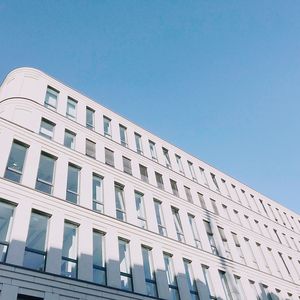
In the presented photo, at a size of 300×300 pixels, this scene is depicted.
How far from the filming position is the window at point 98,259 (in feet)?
48.7

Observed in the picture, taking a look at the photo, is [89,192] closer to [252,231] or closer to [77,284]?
[77,284]

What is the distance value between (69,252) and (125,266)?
10.4 ft

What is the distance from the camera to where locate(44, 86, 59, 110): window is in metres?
21.6

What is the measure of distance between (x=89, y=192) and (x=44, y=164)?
2.79 metres

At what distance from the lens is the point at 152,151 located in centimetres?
2717

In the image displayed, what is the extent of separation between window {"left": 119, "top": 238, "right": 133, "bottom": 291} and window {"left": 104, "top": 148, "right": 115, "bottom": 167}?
18.8ft

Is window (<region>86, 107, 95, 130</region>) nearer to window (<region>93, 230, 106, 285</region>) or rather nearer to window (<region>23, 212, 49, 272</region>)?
window (<region>93, 230, 106, 285</region>)

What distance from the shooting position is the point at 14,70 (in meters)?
22.9

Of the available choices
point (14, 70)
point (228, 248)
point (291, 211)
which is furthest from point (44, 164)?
point (291, 211)

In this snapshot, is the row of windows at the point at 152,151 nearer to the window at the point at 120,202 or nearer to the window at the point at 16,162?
the window at the point at 120,202

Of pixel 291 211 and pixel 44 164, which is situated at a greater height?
pixel 291 211

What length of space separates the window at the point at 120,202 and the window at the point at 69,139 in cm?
369

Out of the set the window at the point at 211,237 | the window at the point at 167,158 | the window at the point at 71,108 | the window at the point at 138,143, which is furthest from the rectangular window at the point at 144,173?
the window at the point at 71,108

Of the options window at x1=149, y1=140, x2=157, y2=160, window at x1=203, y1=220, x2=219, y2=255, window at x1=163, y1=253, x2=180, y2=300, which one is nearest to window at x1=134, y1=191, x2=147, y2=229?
window at x1=163, y1=253, x2=180, y2=300
